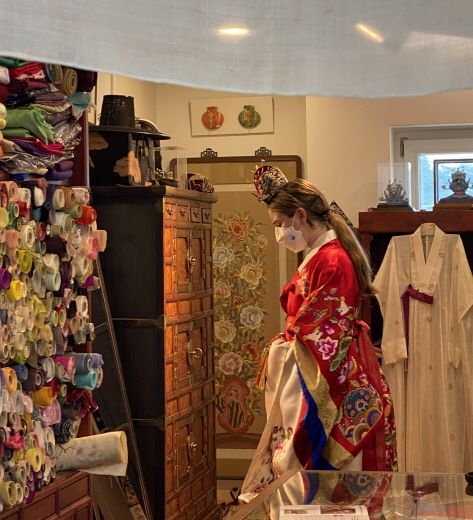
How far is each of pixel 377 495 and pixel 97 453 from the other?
101 cm

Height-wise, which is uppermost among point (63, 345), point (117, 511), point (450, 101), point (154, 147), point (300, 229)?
point (450, 101)

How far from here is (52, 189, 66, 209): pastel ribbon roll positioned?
2.81 m

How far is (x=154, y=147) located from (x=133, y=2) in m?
4.08

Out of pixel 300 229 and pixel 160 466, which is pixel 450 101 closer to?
pixel 300 229

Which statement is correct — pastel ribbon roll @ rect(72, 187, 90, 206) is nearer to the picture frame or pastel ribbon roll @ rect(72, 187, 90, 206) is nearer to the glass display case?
the glass display case

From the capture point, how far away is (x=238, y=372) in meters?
6.10

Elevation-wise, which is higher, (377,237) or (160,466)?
(377,237)

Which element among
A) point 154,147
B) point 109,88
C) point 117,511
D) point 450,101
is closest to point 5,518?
point 117,511

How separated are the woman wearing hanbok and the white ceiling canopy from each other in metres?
3.44

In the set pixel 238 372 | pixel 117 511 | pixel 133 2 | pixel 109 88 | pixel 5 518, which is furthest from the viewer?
pixel 238 372

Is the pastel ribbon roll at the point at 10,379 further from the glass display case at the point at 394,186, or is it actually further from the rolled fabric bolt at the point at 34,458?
the glass display case at the point at 394,186

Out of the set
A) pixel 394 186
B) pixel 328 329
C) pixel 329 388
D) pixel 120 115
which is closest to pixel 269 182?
pixel 328 329

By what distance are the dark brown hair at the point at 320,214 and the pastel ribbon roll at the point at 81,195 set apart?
1.27 m

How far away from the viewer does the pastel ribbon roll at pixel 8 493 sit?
98.1 inches
